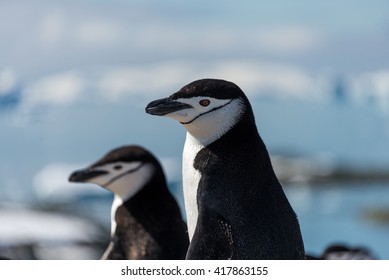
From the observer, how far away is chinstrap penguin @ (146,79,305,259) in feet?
8.56

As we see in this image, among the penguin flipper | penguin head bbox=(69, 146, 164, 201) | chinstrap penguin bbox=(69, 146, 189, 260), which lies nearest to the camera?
the penguin flipper

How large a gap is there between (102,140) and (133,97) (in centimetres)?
25

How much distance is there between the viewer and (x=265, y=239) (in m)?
2.61

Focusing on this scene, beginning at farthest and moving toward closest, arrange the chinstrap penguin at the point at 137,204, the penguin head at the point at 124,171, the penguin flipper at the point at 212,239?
the penguin head at the point at 124,171 < the chinstrap penguin at the point at 137,204 < the penguin flipper at the point at 212,239

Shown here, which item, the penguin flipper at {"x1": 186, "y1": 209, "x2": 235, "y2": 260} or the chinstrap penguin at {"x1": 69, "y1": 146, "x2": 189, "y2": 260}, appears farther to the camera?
the chinstrap penguin at {"x1": 69, "y1": 146, "x2": 189, "y2": 260}

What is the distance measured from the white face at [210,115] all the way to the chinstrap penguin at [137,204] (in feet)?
2.41

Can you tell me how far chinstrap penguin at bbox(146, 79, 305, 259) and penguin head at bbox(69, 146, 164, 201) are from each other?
30.5 inches

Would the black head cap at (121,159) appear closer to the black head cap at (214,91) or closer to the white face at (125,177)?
the white face at (125,177)

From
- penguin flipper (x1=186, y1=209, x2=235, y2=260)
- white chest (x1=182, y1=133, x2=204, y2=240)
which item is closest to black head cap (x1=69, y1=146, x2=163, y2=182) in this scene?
white chest (x1=182, y1=133, x2=204, y2=240)

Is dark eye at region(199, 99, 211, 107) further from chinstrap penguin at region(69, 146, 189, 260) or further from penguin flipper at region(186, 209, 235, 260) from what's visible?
chinstrap penguin at region(69, 146, 189, 260)

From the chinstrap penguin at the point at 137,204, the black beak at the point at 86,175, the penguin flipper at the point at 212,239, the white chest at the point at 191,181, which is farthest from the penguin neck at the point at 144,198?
the penguin flipper at the point at 212,239

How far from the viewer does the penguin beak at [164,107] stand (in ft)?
8.70
